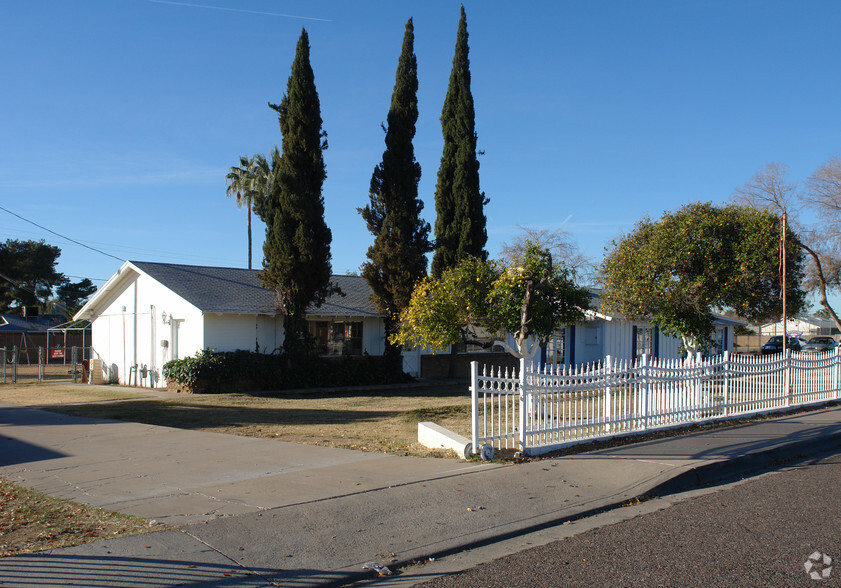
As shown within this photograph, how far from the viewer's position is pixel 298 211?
23391 mm

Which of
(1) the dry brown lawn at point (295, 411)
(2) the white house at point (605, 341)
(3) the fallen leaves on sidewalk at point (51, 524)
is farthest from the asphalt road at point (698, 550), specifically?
(2) the white house at point (605, 341)

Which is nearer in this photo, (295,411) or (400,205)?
(295,411)

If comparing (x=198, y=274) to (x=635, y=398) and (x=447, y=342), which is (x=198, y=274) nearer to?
(x=447, y=342)

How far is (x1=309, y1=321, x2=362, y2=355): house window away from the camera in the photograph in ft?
85.5

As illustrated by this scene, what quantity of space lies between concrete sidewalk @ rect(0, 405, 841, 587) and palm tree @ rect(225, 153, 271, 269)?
3374 centimetres

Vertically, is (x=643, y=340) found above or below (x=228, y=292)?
below

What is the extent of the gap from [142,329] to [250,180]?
21.7m

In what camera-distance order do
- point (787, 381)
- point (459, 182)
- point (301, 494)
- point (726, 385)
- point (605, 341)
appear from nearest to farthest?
point (301, 494)
point (726, 385)
point (787, 381)
point (459, 182)
point (605, 341)

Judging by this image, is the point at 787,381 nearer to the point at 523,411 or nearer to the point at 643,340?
the point at 523,411

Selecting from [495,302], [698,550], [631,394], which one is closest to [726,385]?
[631,394]

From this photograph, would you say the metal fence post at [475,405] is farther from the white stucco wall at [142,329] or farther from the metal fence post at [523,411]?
the white stucco wall at [142,329]

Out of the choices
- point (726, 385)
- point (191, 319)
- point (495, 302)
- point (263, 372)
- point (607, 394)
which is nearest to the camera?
point (607, 394)

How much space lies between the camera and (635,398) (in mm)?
11812

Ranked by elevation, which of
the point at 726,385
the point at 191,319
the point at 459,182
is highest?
the point at 459,182
